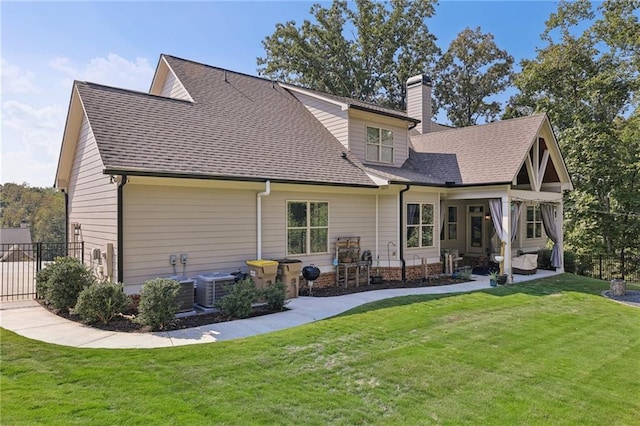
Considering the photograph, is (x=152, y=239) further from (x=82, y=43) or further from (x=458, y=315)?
(x=458, y=315)

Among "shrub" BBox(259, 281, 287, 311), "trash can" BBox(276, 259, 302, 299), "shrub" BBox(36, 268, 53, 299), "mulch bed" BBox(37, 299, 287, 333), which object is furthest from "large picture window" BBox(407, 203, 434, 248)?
"shrub" BBox(36, 268, 53, 299)

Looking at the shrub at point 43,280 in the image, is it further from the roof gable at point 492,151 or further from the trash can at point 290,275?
the roof gable at point 492,151

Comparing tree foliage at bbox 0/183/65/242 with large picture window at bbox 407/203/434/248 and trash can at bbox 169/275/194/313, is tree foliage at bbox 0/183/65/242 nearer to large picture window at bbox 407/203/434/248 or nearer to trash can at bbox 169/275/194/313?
trash can at bbox 169/275/194/313

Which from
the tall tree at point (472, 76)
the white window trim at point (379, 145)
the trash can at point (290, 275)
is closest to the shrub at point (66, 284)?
the trash can at point (290, 275)

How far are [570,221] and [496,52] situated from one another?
1757cm

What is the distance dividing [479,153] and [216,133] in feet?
31.4

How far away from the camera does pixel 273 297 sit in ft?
26.6

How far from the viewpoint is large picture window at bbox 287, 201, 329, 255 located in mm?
10680

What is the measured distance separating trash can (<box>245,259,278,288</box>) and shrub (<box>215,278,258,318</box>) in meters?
1.18

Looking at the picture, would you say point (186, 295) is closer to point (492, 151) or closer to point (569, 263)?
point (492, 151)

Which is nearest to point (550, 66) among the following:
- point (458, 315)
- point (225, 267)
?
point (458, 315)

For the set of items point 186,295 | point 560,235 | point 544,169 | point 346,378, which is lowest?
point 346,378

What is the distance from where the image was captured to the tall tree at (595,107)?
1930 cm

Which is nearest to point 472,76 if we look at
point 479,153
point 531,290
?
point 479,153
